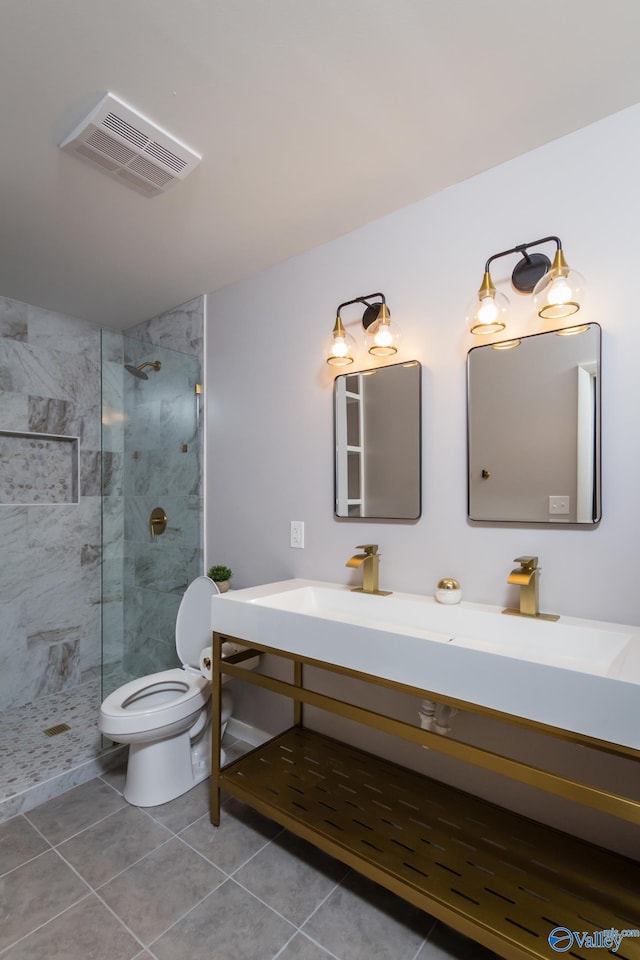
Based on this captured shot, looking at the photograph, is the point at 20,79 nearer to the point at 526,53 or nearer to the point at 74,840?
the point at 526,53

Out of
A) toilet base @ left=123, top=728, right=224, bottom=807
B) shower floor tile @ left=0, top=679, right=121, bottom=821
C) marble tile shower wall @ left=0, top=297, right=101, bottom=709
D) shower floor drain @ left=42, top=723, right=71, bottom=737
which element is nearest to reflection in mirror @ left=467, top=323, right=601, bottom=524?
toilet base @ left=123, top=728, right=224, bottom=807

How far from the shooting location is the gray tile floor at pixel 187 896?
127cm

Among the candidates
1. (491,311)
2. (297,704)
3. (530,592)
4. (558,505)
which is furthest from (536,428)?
(297,704)

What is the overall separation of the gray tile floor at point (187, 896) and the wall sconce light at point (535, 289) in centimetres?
182

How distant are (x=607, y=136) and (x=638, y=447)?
94 cm

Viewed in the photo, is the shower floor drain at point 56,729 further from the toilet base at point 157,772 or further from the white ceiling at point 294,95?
the white ceiling at point 294,95

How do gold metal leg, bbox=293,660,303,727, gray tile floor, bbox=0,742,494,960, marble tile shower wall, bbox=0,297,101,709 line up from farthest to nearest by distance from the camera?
marble tile shower wall, bbox=0,297,101,709 → gold metal leg, bbox=293,660,303,727 → gray tile floor, bbox=0,742,494,960

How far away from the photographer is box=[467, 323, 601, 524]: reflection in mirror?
4.62 ft

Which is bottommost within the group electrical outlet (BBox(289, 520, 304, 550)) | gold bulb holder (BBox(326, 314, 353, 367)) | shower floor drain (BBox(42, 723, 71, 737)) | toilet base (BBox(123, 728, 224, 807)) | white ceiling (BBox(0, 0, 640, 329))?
shower floor drain (BBox(42, 723, 71, 737))

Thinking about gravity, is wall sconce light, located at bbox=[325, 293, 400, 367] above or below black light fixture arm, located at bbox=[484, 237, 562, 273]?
below

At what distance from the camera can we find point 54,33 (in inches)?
44.4

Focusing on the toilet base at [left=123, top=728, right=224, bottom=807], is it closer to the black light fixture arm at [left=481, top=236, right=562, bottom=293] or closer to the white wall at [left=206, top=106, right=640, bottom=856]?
the white wall at [left=206, top=106, right=640, bottom=856]

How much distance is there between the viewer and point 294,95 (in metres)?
1.32

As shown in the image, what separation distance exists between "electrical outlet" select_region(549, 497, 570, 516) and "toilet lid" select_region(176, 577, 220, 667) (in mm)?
1523
